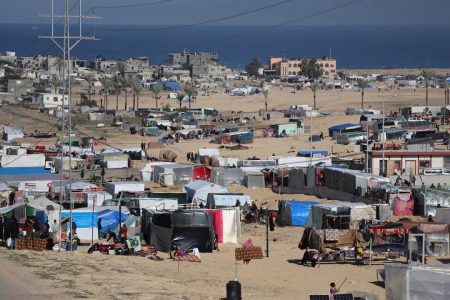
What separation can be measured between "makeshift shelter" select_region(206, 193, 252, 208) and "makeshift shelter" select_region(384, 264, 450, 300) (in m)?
12.4

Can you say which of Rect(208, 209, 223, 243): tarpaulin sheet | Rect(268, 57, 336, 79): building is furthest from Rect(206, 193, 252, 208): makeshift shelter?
Rect(268, 57, 336, 79): building

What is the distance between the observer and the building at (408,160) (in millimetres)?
37250

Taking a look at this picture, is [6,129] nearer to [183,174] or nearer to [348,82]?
[183,174]

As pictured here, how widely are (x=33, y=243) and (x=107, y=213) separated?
4100 mm

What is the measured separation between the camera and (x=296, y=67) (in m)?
132

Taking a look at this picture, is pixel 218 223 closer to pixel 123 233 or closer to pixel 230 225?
pixel 230 225

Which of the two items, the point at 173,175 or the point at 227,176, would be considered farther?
the point at 173,175

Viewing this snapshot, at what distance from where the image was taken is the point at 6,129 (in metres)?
57.1

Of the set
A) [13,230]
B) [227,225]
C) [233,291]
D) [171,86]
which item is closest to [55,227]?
[13,230]

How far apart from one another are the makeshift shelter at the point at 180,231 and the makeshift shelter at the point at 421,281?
716 centimetres

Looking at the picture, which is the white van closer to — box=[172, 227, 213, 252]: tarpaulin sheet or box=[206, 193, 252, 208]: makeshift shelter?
box=[206, 193, 252, 208]: makeshift shelter

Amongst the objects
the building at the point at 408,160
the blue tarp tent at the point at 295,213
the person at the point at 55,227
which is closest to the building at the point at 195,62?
the building at the point at 408,160

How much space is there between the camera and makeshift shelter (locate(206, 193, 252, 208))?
3042 cm

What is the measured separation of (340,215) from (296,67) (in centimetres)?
10577
